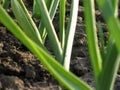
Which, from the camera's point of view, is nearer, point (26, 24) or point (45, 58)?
point (45, 58)

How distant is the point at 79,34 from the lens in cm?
142

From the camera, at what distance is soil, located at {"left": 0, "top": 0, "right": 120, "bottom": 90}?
1.09 meters

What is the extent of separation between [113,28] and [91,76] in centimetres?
52

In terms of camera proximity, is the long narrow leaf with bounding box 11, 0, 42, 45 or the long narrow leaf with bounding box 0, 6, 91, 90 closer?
the long narrow leaf with bounding box 0, 6, 91, 90

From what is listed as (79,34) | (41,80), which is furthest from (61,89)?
(79,34)

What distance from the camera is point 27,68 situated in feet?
3.78

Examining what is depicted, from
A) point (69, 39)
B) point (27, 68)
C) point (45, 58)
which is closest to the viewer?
point (45, 58)

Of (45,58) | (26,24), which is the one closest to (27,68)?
(26,24)

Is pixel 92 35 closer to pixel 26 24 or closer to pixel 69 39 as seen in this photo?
pixel 69 39

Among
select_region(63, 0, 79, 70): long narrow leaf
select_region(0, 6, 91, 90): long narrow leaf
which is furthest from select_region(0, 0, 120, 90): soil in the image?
select_region(0, 6, 91, 90): long narrow leaf

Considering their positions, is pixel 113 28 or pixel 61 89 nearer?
pixel 113 28

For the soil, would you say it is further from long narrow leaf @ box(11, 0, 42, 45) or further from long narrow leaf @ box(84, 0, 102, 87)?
long narrow leaf @ box(84, 0, 102, 87)

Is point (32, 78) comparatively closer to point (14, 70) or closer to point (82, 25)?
point (14, 70)

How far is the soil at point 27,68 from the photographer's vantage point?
1.09 metres
